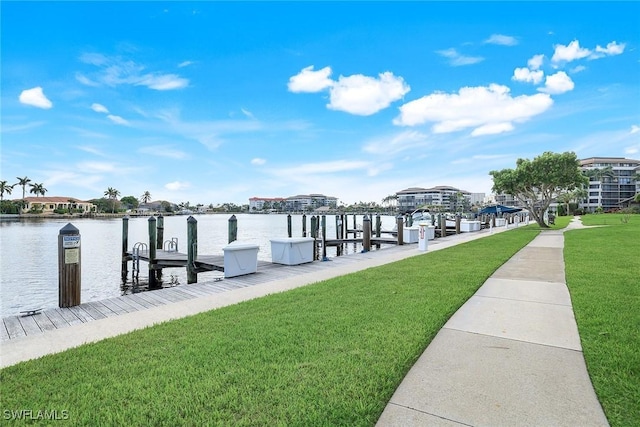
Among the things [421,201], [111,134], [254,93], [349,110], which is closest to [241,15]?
[254,93]

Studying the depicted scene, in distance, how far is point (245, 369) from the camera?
309 centimetres

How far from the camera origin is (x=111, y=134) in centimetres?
3034

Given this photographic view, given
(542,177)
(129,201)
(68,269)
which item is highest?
(129,201)

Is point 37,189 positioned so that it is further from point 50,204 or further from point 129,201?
point 129,201

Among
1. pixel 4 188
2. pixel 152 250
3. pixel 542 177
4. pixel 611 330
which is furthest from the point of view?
pixel 4 188

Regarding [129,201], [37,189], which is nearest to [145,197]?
[129,201]

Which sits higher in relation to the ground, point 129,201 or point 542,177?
point 129,201

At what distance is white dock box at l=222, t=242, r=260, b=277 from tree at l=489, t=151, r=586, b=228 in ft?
80.9

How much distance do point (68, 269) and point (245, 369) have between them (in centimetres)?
466

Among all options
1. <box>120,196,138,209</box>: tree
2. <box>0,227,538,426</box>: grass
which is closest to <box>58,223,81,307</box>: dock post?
<box>0,227,538,426</box>: grass

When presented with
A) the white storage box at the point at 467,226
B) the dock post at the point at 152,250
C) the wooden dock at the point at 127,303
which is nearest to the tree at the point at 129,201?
the dock post at the point at 152,250

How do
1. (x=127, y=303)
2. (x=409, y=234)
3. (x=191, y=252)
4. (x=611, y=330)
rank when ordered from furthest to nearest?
1. (x=409, y=234)
2. (x=191, y=252)
3. (x=127, y=303)
4. (x=611, y=330)

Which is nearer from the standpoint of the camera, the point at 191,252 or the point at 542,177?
the point at 191,252

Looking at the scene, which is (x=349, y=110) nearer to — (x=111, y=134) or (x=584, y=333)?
(x=111, y=134)
